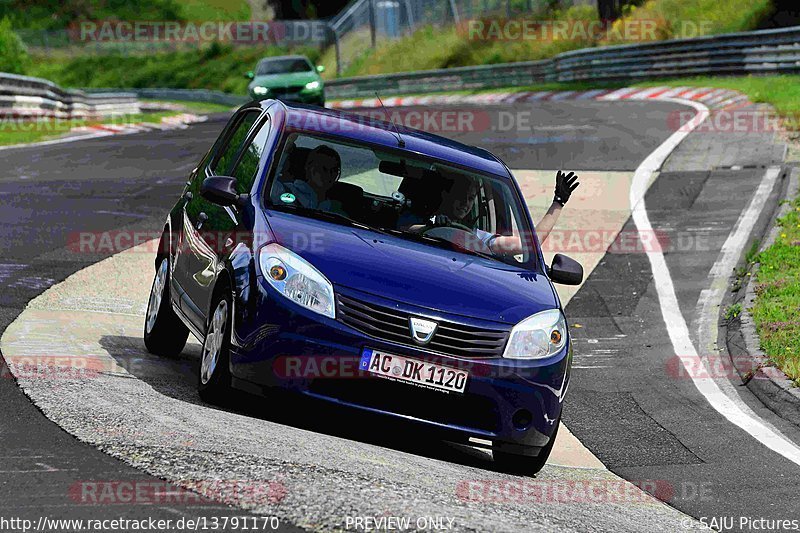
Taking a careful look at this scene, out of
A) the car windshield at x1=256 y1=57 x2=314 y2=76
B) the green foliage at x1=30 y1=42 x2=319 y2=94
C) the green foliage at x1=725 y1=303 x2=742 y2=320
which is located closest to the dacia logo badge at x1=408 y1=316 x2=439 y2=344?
the green foliage at x1=725 y1=303 x2=742 y2=320

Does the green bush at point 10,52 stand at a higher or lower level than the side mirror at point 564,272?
higher

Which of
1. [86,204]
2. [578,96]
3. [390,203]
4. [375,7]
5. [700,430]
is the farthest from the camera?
[375,7]

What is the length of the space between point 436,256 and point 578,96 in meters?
28.5

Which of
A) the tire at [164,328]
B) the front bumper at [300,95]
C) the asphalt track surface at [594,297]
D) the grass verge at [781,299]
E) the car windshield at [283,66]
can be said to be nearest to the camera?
the asphalt track surface at [594,297]

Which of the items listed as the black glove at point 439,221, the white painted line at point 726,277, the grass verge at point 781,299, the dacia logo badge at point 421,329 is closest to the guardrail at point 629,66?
the white painted line at point 726,277

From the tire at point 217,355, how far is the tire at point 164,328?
4.36 feet

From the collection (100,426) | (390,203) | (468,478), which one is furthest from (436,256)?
(100,426)

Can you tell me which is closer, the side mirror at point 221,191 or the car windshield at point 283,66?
the side mirror at point 221,191

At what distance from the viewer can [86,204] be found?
624 inches

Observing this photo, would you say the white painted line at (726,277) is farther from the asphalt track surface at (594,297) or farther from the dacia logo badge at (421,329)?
the dacia logo badge at (421,329)

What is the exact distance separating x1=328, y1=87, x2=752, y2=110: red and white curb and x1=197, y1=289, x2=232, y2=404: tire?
20.3 meters

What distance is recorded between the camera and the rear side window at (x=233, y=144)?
28.0 feet

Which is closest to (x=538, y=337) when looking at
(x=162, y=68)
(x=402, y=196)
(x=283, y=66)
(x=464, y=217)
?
(x=464, y=217)

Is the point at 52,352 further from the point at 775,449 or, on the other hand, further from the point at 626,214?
the point at 626,214
